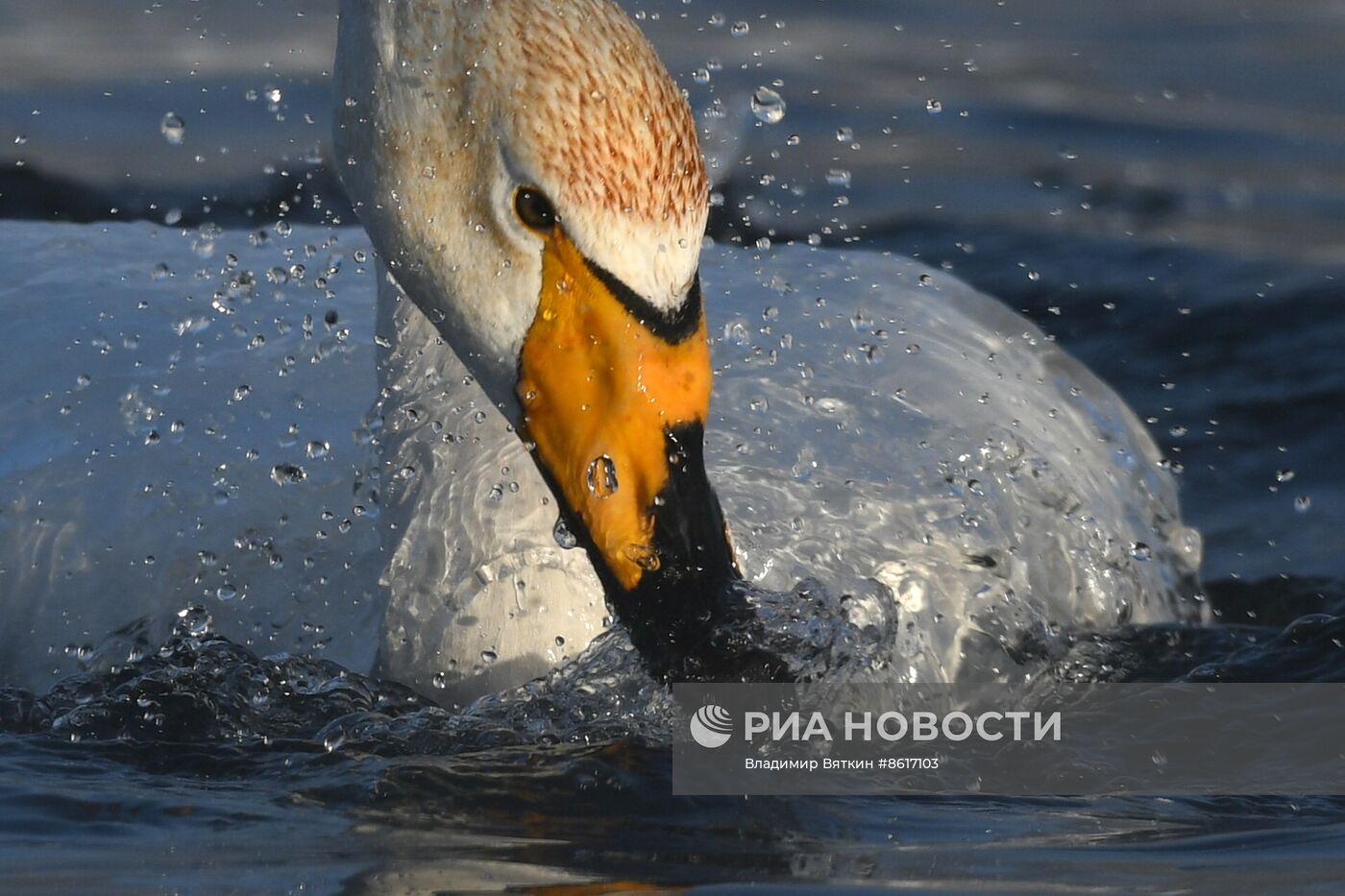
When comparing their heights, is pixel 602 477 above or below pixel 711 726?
above

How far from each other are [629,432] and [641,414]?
42 millimetres

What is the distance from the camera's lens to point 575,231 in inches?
165

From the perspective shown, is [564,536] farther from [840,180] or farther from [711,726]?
[840,180]

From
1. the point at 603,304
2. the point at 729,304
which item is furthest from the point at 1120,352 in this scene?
the point at 603,304

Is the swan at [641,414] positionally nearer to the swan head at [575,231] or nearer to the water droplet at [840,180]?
the swan head at [575,231]

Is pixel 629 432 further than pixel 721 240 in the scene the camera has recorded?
No

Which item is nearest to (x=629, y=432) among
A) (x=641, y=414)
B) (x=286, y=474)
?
(x=641, y=414)

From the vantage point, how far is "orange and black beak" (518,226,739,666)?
164 inches

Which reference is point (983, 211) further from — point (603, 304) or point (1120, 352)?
point (603, 304)

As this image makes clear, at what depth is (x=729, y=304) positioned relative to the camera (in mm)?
6289

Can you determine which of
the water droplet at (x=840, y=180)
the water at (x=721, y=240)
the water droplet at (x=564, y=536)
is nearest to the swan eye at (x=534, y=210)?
the water droplet at (x=564, y=536)

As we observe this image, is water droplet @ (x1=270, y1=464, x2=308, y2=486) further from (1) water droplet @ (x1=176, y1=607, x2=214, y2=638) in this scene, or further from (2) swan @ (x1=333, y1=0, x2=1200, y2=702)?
(1) water droplet @ (x1=176, y1=607, x2=214, y2=638)

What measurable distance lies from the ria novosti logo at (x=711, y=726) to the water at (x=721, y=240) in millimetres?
86

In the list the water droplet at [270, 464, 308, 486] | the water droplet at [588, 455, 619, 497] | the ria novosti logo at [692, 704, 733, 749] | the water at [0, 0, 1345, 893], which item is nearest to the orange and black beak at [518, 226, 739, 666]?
the water droplet at [588, 455, 619, 497]
